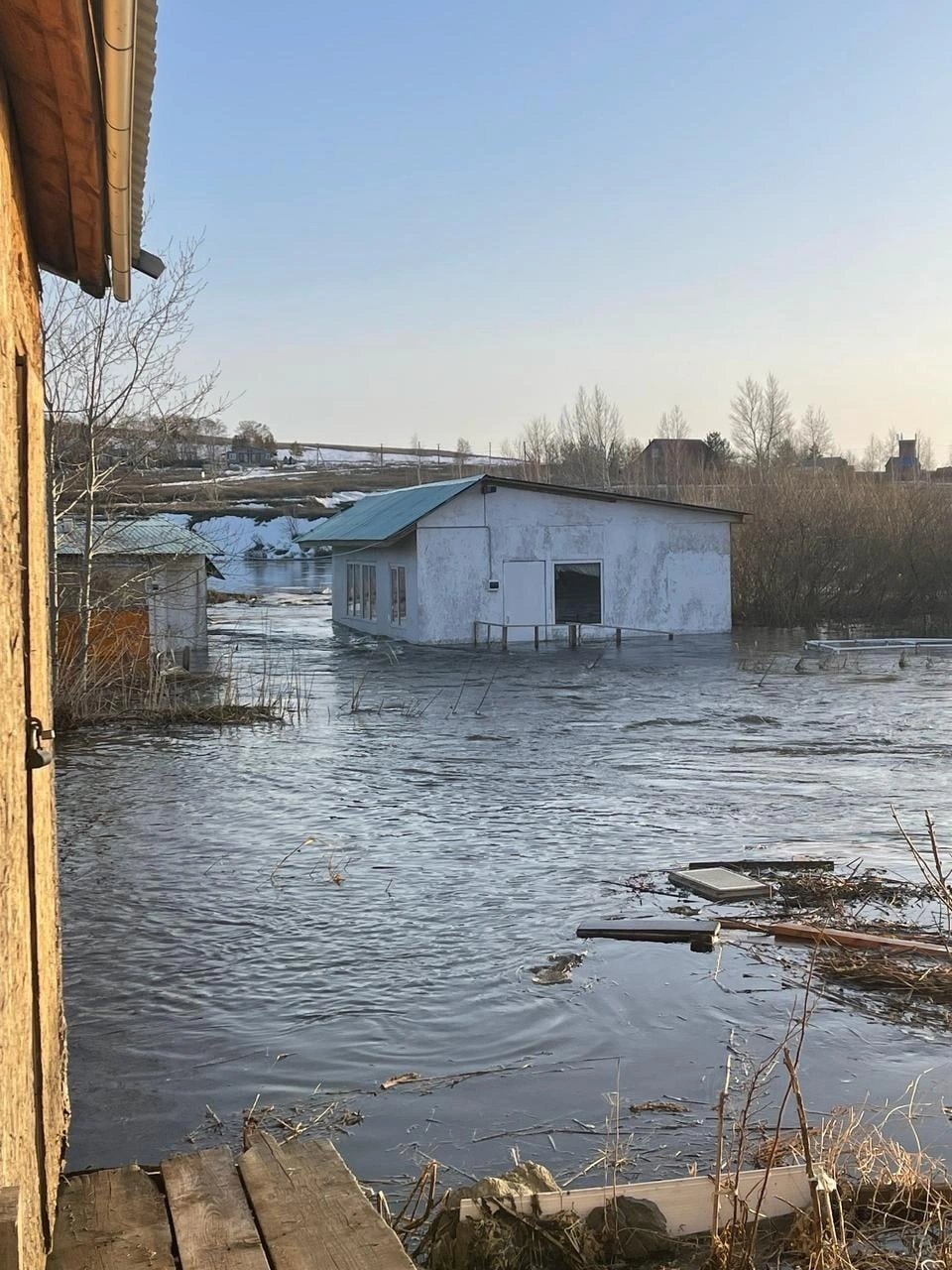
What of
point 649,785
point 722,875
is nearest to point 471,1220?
point 722,875

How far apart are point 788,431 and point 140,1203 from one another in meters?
87.8

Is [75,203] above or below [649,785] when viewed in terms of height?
above

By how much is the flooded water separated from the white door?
40.9ft

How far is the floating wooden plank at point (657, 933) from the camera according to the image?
841cm

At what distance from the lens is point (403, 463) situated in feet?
408

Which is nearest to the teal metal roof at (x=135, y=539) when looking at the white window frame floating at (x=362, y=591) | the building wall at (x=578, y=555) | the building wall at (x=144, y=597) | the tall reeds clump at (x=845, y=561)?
the building wall at (x=144, y=597)

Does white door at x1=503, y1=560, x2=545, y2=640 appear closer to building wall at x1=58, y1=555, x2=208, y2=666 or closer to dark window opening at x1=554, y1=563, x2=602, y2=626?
dark window opening at x1=554, y1=563, x2=602, y2=626

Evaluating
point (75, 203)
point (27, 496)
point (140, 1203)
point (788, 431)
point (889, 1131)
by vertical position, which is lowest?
point (889, 1131)

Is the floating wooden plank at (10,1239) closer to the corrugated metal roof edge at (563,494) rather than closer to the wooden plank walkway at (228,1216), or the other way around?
the wooden plank walkway at (228,1216)

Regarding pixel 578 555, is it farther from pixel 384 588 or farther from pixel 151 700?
pixel 151 700

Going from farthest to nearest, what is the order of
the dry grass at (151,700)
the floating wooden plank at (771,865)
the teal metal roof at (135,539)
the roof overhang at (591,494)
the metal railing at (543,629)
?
the metal railing at (543,629) → the roof overhang at (591,494) → the teal metal roof at (135,539) → the dry grass at (151,700) → the floating wooden plank at (771,865)

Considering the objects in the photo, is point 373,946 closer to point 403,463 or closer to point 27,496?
point 27,496

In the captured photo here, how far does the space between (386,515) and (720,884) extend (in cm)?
2766

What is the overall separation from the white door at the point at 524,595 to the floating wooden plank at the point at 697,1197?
28.0 metres
